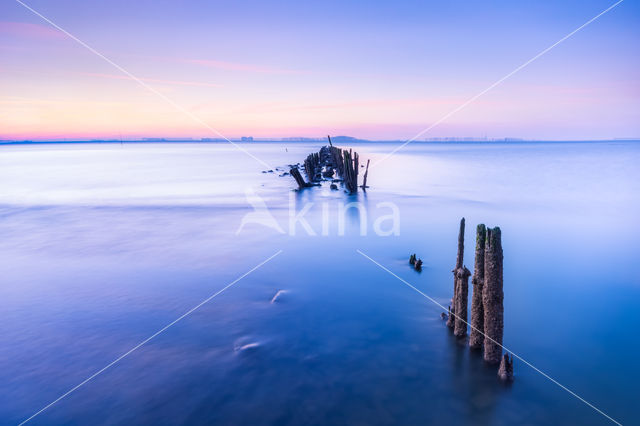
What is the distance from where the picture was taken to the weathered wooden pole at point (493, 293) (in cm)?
467

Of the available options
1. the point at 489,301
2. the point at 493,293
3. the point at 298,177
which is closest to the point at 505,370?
the point at 489,301

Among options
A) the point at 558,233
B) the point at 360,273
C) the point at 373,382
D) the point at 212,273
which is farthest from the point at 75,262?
the point at 558,233

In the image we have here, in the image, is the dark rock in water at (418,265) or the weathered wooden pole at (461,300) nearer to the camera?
the weathered wooden pole at (461,300)

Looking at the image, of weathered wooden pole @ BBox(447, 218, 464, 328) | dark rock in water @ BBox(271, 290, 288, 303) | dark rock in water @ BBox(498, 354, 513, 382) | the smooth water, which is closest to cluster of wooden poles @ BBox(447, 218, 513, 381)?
dark rock in water @ BBox(498, 354, 513, 382)

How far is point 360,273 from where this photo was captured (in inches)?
358

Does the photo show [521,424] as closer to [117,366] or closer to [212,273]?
[117,366]

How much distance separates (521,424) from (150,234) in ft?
41.2

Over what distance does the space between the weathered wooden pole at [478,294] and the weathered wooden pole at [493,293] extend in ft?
0.49

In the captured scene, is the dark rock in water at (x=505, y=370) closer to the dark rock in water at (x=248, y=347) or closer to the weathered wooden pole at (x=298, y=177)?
the dark rock in water at (x=248, y=347)

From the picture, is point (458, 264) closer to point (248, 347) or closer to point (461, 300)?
point (461, 300)

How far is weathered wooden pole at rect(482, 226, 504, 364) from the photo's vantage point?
467 centimetres

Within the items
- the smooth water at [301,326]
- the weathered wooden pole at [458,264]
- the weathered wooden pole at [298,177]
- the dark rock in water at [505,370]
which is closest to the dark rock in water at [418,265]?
the smooth water at [301,326]

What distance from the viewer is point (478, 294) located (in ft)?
16.7

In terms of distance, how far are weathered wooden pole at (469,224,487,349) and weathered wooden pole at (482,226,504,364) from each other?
0.49 feet
